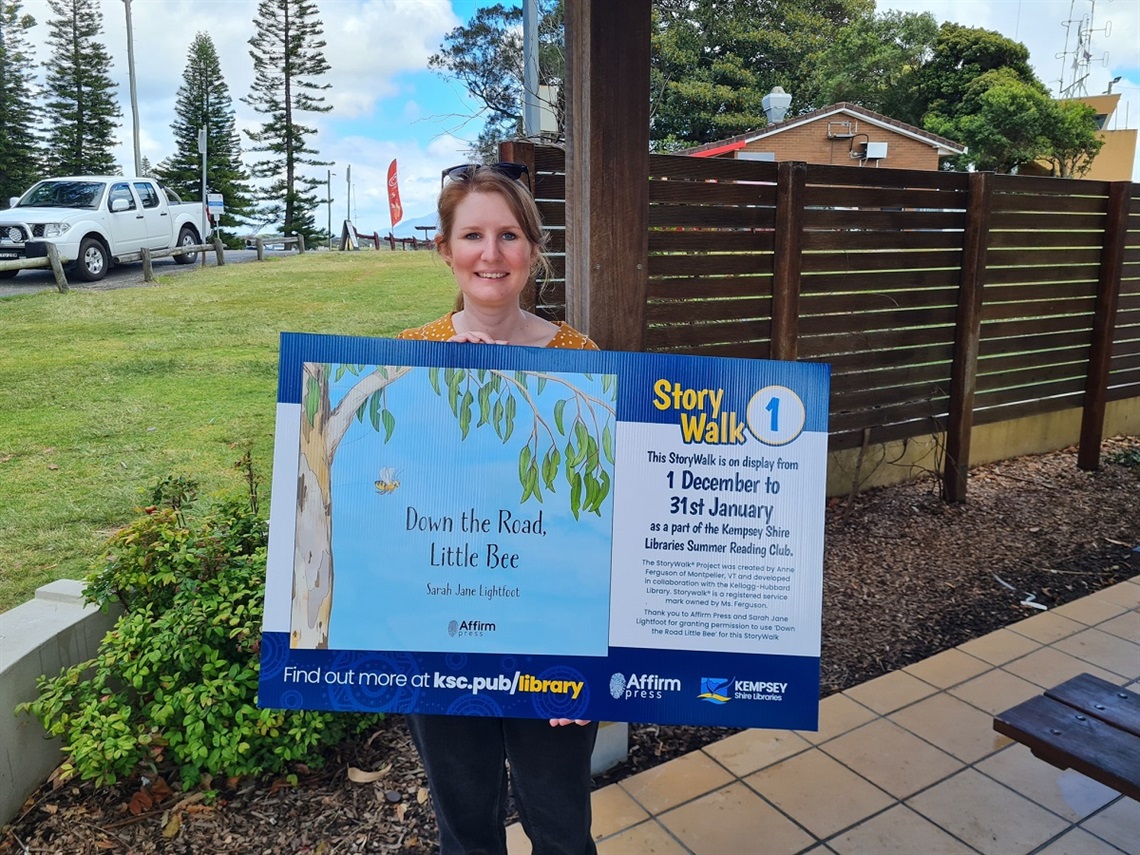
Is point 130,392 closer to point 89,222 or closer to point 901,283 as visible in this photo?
point 901,283

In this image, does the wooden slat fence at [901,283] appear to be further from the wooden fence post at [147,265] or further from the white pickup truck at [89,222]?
the wooden fence post at [147,265]

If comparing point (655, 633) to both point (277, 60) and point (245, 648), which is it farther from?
point (277, 60)

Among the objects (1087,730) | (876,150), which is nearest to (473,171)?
(1087,730)

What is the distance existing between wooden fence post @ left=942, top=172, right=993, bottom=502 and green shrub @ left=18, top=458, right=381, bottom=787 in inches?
161

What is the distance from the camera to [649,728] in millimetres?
2902

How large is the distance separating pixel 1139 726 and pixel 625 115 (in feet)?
6.48

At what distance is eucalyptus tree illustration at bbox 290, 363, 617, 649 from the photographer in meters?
1.45

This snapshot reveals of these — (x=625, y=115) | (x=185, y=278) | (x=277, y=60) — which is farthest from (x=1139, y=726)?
(x=277, y=60)

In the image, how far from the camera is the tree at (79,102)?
83.5ft

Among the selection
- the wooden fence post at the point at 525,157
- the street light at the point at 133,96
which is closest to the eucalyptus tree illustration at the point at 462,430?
the wooden fence post at the point at 525,157

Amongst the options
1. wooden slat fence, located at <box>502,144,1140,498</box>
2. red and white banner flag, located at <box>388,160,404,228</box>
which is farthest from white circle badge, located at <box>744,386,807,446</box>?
red and white banner flag, located at <box>388,160,404,228</box>

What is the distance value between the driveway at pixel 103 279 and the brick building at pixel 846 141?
1492 cm

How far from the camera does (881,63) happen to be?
37.2 m

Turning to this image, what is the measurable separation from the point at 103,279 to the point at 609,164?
13.6 meters
